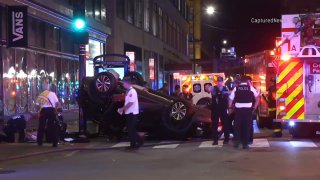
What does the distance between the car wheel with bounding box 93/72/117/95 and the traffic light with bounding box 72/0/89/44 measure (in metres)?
1.23

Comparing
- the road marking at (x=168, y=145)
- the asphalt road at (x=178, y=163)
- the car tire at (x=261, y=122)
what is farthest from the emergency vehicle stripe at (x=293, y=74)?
the car tire at (x=261, y=122)

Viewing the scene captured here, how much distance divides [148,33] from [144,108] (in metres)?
23.7

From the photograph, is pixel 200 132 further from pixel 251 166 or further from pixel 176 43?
pixel 176 43

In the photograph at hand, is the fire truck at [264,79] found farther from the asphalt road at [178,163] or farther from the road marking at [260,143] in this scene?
the asphalt road at [178,163]

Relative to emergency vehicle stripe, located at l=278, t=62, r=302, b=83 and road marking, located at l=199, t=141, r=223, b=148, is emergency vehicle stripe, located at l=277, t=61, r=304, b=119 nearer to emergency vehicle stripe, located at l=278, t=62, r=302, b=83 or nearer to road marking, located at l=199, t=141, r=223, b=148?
emergency vehicle stripe, located at l=278, t=62, r=302, b=83

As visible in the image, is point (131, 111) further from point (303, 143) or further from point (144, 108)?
point (303, 143)

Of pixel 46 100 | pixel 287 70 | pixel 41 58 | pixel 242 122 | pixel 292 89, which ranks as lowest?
pixel 242 122

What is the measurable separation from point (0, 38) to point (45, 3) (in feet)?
10.2

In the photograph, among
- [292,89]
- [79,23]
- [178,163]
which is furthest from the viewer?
[79,23]

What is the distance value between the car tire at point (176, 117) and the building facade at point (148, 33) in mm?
12669

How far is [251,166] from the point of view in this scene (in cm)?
1061

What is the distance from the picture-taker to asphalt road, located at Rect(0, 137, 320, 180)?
32.4 feet

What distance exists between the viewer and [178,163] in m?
11.2

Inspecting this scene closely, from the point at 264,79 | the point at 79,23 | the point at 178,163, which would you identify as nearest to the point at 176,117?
the point at 79,23
